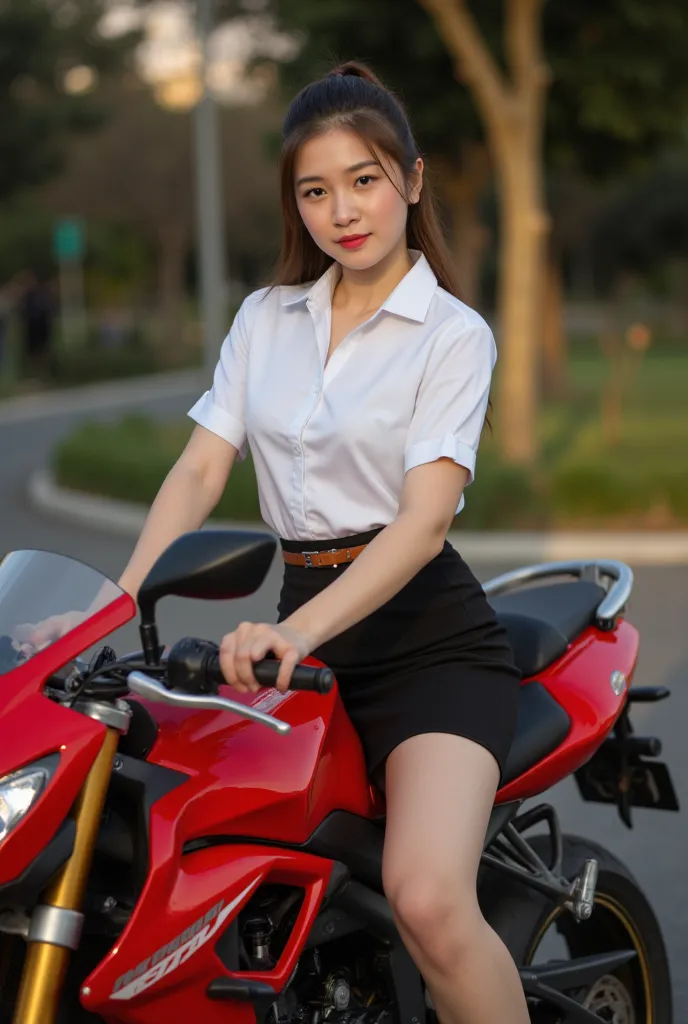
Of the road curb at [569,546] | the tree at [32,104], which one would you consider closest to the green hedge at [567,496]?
the road curb at [569,546]

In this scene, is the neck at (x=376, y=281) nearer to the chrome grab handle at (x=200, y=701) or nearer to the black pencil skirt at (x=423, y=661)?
the black pencil skirt at (x=423, y=661)

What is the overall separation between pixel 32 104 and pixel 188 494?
39.4 meters

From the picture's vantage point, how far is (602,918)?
356 centimetres

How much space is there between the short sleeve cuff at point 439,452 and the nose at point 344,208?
1.41ft

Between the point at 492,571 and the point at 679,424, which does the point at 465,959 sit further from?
the point at 679,424

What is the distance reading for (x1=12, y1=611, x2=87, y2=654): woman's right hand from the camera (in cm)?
242

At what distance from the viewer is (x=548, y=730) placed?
3.29 meters

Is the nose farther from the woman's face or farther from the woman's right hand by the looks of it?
the woman's right hand

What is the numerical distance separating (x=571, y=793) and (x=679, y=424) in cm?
1581

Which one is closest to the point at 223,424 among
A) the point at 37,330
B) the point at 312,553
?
the point at 312,553

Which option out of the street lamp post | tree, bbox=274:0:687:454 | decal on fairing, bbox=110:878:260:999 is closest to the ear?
decal on fairing, bbox=110:878:260:999

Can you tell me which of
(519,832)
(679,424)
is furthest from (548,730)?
(679,424)

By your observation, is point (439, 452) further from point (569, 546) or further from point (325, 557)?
point (569, 546)

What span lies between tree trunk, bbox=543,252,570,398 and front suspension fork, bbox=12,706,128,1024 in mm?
28539
